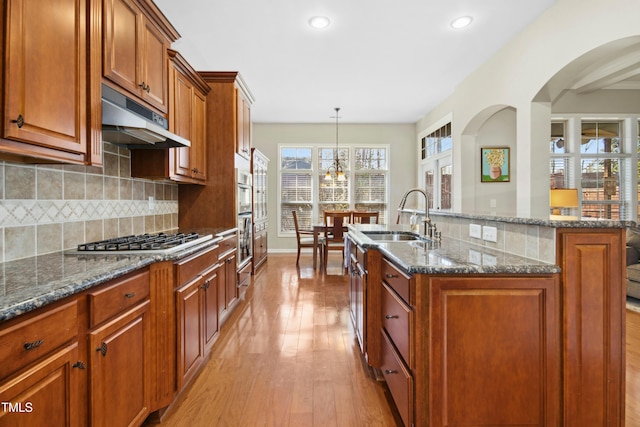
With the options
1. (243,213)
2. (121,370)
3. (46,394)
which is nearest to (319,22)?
(243,213)

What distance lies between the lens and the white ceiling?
300cm

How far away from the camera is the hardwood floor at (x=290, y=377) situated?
1702mm

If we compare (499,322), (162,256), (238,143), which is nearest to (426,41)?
(238,143)

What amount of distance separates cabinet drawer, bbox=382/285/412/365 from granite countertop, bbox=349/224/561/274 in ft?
0.63

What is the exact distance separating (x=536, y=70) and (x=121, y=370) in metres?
4.10

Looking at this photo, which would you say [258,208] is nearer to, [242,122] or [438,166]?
[242,122]

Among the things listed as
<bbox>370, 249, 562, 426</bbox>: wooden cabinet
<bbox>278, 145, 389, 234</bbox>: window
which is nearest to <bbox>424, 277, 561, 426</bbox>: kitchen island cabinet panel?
<bbox>370, 249, 562, 426</bbox>: wooden cabinet

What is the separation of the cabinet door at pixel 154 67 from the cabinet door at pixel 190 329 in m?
1.26

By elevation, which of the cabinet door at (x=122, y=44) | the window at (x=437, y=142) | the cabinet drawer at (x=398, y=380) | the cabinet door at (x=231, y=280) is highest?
the window at (x=437, y=142)

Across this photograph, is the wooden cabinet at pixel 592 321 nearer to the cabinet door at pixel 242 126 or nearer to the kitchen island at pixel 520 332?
the kitchen island at pixel 520 332

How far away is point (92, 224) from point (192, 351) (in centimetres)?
101

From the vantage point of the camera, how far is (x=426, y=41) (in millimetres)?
3602

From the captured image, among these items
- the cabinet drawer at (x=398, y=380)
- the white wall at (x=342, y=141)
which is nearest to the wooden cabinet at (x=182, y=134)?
the cabinet drawer at (x=398, y=380)

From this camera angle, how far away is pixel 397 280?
1607 mm
